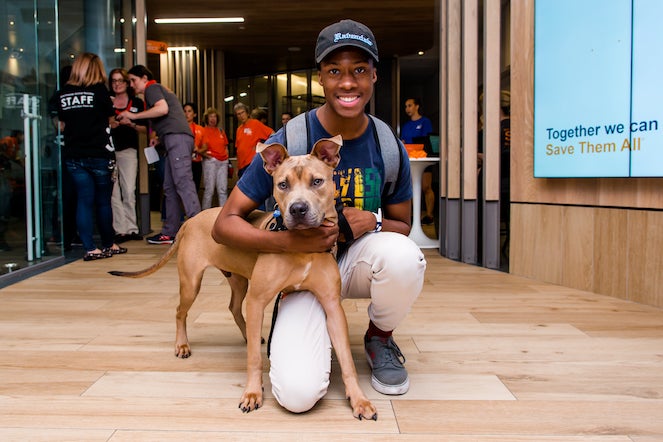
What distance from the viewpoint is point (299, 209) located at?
5.30 feet

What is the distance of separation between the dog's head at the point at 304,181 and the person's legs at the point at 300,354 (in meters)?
0.31

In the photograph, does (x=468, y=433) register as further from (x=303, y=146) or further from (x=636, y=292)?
(x=636, y=292)

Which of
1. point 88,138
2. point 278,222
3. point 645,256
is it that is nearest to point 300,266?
point 278,222

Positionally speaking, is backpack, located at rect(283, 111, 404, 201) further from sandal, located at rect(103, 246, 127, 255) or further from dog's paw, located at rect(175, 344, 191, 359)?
sandal, located at rect(103, 246, 127, 255)

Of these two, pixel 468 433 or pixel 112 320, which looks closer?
pixel 468 433

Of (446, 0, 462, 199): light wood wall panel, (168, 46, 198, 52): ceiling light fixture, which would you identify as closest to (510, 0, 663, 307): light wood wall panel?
(446, 0, 462, 199): light wood wall panel

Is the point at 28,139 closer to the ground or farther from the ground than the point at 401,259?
farther from the ground

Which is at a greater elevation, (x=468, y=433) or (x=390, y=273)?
(x=390, y=273)

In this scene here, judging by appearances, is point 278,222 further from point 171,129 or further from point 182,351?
point 171,129

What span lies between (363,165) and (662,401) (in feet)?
3.82

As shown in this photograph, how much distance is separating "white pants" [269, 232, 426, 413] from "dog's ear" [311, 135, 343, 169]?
32cm

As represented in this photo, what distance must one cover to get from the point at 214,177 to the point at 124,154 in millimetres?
1680

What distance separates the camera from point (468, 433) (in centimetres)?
158

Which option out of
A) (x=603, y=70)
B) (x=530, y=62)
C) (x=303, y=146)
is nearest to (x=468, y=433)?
(x=303, y=146)
